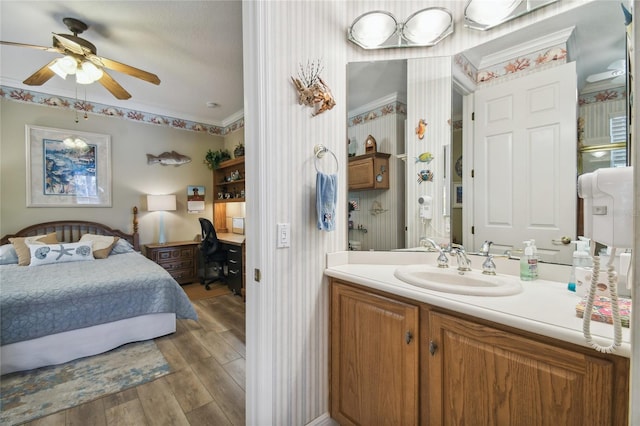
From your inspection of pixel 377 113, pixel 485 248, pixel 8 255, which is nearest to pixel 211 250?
pixel 8 255

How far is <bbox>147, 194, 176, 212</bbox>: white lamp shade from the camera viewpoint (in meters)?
4.14

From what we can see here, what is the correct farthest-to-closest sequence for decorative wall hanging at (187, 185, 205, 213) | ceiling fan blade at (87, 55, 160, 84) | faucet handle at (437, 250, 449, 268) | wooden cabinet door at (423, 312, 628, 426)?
decorative wall hanging at (187, 185, 205, 213)
ceiling fan blade at (87, 55, 160, 84)
faucet handle at (437, 250, 449, 268)
wooden cabinet door at (423, 312, 628, 426)

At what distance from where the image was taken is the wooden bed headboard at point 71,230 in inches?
137

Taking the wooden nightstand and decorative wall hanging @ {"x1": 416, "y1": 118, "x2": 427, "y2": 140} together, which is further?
the wooden nightstand

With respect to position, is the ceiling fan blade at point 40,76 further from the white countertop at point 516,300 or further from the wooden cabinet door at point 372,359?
the wooden cabinet door at point 372,359

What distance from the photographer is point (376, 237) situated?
166 centimetres

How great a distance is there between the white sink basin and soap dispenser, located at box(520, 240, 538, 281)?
41mm

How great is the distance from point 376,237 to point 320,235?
0.37 m

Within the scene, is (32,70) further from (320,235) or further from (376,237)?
(376,237)

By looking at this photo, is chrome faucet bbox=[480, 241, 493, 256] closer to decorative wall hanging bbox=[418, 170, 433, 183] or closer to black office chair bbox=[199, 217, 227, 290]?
decorative wall hanging bbox=[418, 170, 433, 183]

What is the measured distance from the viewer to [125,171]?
4121 millimetres

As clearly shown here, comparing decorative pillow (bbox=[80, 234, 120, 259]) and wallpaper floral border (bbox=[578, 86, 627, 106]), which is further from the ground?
wallpaper floral border (bbox=[578, 86, 627, 106])

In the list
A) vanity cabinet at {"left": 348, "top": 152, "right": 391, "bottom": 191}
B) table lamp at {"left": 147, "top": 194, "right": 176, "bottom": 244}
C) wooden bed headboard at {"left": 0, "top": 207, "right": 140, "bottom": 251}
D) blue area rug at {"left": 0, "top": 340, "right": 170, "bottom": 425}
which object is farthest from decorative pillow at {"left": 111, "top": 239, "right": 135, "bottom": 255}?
vanity cabinet at {"left": 348, "top": 152, "right": 391, "bottom": 191}

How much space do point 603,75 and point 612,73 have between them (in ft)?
0.08
